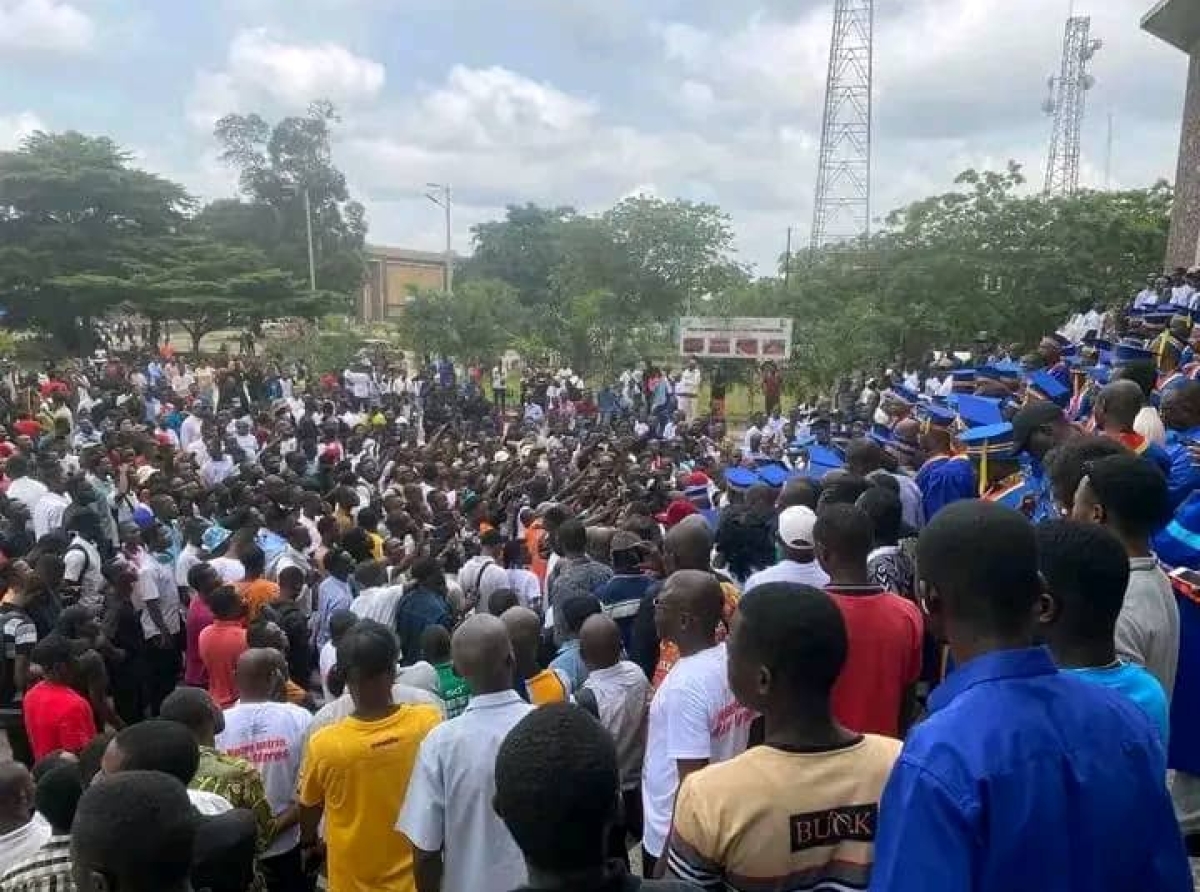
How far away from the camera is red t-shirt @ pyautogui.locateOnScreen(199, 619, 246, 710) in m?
5.30

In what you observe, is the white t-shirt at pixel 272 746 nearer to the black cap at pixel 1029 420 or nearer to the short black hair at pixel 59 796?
the short black hair at pixel 59 796

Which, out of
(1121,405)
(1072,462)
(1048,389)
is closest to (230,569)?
(1072,462)

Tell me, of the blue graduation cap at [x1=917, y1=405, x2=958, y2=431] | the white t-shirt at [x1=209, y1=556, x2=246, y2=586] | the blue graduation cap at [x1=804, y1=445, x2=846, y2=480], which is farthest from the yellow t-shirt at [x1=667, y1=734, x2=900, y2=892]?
the blue graduation cap at [x1=804, y1=445, x2=846, y2=480]

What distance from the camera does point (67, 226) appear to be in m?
34.7

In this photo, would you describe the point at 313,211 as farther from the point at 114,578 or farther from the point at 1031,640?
the point at 1031,640

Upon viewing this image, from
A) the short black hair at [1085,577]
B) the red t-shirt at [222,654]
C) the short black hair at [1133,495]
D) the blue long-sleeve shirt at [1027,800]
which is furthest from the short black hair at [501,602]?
the blue long-sleeve shirt at [1027,800]

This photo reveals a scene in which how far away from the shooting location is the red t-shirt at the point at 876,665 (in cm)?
331

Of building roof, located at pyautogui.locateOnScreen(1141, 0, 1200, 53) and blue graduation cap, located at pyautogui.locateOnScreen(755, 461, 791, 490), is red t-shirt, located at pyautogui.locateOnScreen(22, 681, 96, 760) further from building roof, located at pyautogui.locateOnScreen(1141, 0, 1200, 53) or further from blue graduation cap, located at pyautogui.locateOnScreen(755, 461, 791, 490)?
building roof, located at pyautogui.locateOnScreen(1141, 0, 1200, 53)

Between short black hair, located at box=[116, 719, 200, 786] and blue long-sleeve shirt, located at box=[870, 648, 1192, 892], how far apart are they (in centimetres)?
221

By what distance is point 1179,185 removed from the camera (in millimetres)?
20922

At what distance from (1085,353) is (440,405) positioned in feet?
45.5

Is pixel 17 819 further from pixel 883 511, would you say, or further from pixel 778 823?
pixel 883 511

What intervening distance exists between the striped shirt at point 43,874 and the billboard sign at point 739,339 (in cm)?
2391

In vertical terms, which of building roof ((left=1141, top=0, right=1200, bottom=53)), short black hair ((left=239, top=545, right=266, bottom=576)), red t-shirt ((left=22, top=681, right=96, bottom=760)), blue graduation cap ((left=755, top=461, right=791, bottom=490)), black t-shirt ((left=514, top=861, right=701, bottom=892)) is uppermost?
building roof ((left=1141, top=0, right=1200, bottom=53))
